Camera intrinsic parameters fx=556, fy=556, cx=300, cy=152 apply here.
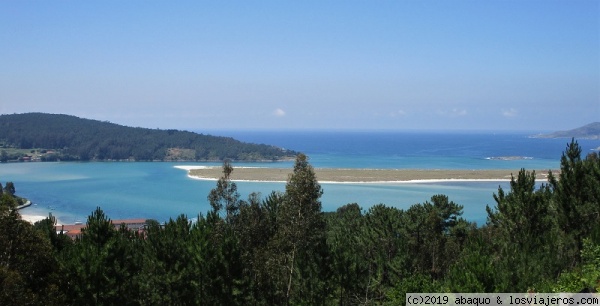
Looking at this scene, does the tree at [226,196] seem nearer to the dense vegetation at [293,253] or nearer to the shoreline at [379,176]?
the dense vegetation at [293,253]

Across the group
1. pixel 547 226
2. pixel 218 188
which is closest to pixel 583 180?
pixel 547 226

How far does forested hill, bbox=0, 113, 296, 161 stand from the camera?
147000 millimetres

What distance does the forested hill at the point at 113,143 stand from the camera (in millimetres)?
147000

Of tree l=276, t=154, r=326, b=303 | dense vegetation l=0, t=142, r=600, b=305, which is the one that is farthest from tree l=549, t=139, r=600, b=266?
tree l=276, t=154, r=326, b=303

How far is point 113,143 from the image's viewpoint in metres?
158

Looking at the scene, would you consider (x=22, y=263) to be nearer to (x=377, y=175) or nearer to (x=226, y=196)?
(x=226, y=196)

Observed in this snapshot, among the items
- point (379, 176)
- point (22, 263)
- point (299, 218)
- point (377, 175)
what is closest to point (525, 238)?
point (299, 218)

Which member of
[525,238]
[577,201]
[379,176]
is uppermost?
[577,201]

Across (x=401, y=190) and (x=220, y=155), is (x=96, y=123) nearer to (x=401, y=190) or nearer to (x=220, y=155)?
(x=220, y=155)

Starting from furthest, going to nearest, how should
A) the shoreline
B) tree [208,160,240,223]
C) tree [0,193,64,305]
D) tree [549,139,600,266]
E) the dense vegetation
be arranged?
the shoreline
tree [208,160,240,223]
tree [549,139,600,266]
the dense vegetation
tree [0,193,64,305]

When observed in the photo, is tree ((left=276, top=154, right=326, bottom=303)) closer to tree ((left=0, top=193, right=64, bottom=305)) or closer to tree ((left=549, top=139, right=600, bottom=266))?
tree ((left=0, top=193, right=64, bottom=305))

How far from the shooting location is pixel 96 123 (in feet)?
633

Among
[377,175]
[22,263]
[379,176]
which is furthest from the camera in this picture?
[377,175]

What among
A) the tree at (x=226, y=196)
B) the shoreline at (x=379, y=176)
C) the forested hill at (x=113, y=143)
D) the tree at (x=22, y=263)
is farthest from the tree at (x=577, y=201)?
the forested hill at (x=113, y=143)
